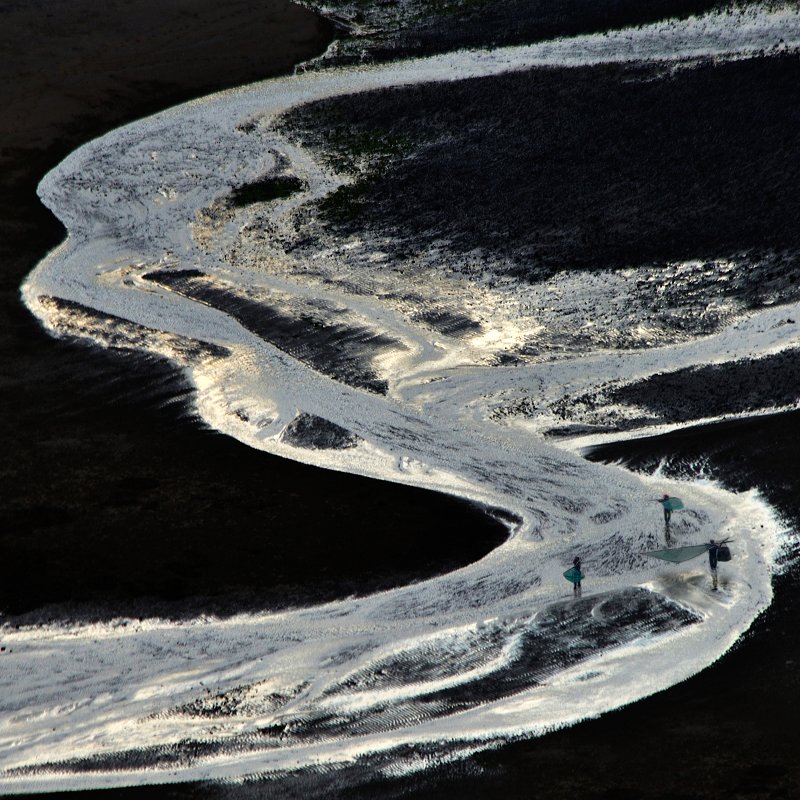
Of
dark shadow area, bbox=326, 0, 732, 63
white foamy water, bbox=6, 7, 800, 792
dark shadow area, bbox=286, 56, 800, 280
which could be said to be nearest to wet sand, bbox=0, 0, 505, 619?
white foamy water, bbox=6, 7, 800, 792

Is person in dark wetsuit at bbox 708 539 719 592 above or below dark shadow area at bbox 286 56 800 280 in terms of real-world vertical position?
below

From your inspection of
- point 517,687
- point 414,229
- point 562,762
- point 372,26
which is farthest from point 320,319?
point 372,26

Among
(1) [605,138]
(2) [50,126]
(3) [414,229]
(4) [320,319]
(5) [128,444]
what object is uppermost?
(2) [50,126]

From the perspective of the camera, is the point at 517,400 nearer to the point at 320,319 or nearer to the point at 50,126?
the point at 320,319

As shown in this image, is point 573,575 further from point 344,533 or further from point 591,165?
point 591,165

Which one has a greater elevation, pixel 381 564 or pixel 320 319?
pixel 320 319

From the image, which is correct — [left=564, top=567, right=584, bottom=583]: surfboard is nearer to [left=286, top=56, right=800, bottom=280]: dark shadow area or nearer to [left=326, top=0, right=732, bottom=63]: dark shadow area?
[left=286, top=56, right=800, bottom=280]: dark shadow area
